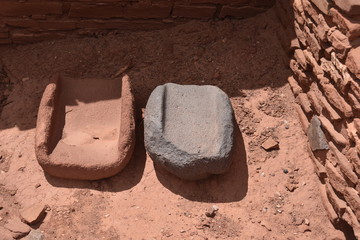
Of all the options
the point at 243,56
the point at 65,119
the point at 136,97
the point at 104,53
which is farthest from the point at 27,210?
the point at 243,56

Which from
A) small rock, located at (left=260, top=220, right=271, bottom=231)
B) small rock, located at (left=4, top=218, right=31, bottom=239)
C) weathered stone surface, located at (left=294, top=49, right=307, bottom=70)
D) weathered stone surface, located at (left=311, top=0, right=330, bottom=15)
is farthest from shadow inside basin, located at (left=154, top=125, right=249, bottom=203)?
weathered stone surface, located at (left=311, top=0, right=330, bottom=15)

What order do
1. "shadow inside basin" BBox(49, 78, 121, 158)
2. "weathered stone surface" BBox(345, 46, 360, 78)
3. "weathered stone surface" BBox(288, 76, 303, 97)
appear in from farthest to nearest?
"weathered stone surface" BBox(288, 76, 303, 97) → "shadow inside basin" BBox(49, 78, 121, 158) → "weathered stone surface" BBox(345, 46, 360, 78)

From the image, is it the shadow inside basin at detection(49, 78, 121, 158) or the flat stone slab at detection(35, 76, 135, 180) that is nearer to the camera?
the flat stone slab at detection(35, 76, 135, 180)

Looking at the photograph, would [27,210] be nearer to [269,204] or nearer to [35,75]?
[35,75]

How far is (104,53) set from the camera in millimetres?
4664

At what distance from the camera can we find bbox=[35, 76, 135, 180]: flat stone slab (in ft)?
12.6

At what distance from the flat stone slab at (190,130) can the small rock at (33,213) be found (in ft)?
3.03

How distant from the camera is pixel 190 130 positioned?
3889mm

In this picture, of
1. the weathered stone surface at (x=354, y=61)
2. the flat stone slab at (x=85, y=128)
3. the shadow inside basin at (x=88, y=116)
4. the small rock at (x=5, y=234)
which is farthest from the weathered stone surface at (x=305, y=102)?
the small rock at (x=5, y=234)

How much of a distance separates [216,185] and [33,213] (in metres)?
1.42

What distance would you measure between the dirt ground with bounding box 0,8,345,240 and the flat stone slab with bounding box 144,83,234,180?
259 millimetres

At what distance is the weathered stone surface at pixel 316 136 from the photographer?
3.74m

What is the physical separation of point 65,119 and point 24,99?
0.47m

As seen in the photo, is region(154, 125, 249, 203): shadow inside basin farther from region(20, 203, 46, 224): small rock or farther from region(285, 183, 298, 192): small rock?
region(20, 203, 46, 224): small rock
